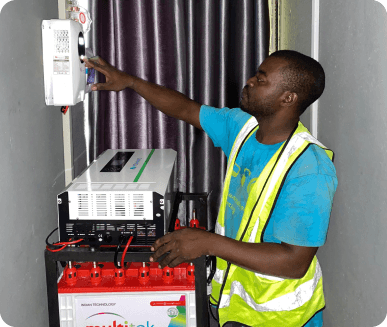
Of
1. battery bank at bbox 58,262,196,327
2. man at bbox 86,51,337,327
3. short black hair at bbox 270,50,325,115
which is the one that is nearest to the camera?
man at bbox 86,51,337,327

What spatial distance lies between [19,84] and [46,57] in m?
0.25

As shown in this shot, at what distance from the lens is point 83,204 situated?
4.54ft

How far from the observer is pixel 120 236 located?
1397mm

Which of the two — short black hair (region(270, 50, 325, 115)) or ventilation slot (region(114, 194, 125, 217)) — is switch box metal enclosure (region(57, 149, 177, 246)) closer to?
ventilation slot (region(114, 194, 125, 217))

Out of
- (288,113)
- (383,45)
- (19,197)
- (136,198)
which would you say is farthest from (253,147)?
(19,197)

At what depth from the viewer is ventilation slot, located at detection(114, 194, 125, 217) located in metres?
1.38

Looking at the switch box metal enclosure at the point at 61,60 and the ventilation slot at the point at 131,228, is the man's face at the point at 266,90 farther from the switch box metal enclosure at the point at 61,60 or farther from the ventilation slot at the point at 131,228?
the switch box metal enclosure at the point at 61,60

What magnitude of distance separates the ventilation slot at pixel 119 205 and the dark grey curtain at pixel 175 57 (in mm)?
853

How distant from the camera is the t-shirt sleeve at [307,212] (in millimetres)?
1171

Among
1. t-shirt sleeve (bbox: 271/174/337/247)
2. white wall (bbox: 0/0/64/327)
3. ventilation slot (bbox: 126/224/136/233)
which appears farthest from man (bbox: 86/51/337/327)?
white wall (bbox: 0/0/64/327)

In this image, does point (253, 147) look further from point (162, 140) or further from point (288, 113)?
point (162, 140)

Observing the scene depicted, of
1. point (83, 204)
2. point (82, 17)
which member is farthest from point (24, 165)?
point (82, 17)

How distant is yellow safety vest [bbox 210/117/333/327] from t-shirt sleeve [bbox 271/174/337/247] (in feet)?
0.26

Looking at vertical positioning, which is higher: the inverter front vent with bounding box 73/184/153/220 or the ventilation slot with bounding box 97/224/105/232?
the inverter front vent with bounding box 73/184/153/220
